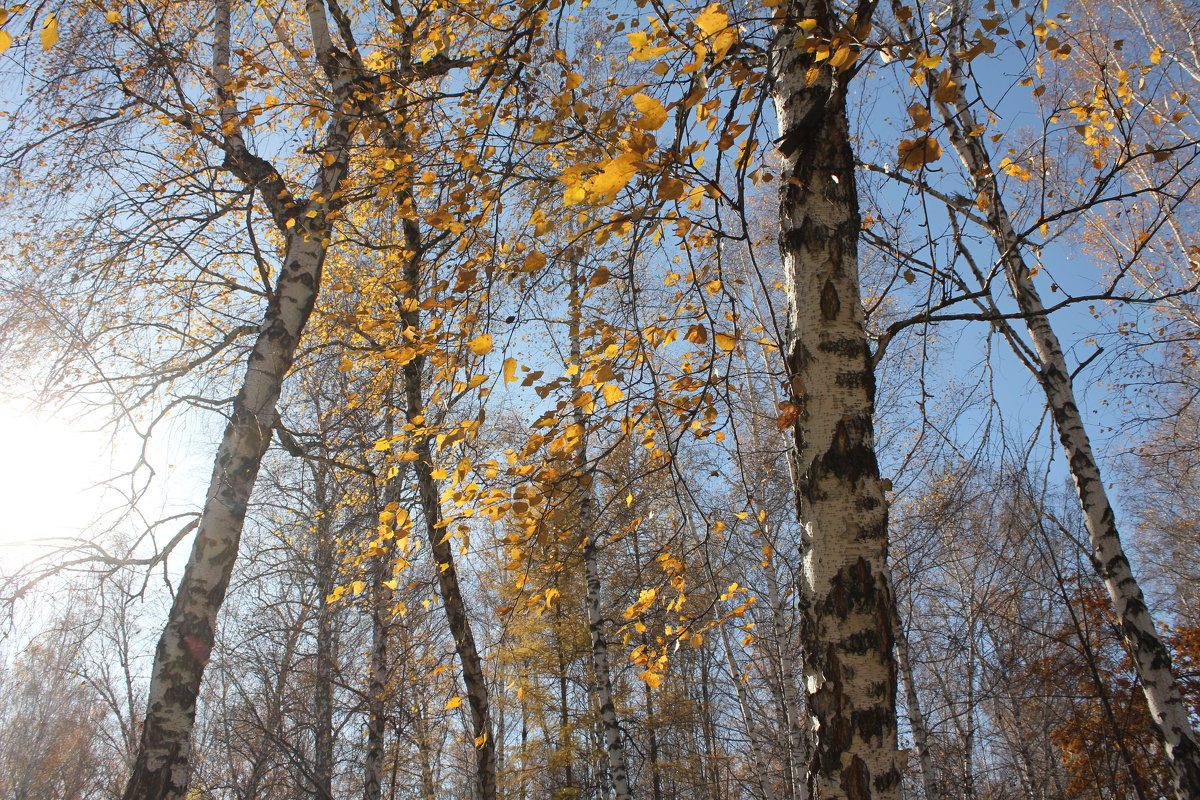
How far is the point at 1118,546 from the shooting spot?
3.79 m

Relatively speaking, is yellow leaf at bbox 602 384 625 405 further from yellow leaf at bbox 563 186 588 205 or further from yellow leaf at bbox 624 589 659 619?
yellow leaf at bbox 624 589 659 619

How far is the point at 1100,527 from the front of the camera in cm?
391

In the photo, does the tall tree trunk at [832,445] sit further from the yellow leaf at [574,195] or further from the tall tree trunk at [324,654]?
the tall tree trunk at [324,654]

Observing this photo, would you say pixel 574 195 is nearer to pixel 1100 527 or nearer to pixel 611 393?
pixel 611 393

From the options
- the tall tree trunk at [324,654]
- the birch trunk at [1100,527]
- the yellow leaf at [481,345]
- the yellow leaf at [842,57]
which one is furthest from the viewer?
the tall tree trunk at [324,654]

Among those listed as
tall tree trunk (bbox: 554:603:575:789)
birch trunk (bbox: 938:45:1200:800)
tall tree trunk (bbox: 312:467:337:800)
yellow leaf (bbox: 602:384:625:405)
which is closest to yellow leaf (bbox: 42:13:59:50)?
yellow leaf (bbox: 602:384:625:405)

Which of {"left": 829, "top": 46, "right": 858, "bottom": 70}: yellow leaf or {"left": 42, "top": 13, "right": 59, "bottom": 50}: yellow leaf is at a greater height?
{"left": 42, "top": 13, "right": 59, "bottom": 50}: yellow leaf

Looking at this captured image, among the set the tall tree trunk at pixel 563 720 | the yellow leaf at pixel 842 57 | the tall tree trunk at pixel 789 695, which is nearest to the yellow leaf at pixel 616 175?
the yellow leaf at pixel 842 57

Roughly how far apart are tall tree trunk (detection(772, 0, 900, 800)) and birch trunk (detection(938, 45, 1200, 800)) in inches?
73.7

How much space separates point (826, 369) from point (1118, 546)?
343cm

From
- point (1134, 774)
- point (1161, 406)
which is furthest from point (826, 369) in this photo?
point (1161, 406)

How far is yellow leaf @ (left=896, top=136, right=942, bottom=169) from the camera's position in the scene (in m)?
1.53

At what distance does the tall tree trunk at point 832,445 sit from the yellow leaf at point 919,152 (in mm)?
190

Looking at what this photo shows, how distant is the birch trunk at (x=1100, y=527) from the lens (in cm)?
354
